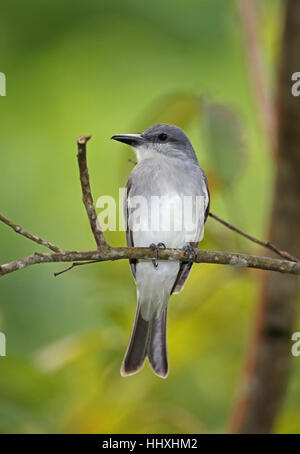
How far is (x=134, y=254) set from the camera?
2.35m

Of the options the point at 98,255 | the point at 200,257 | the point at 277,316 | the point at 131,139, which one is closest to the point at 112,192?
the point at 131,139

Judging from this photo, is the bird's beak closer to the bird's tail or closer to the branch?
the bird's tail

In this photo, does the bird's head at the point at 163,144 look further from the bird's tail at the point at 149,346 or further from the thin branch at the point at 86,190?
the thin branch at the point at 86,190

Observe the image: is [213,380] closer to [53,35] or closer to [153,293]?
[153,293]

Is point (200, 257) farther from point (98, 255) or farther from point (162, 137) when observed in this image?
point (162, 137)

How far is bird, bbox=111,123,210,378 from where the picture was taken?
11.5ft

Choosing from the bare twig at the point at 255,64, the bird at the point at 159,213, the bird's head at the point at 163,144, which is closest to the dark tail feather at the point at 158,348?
the bird at the point at 159,213

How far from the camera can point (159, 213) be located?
3518 millimetres

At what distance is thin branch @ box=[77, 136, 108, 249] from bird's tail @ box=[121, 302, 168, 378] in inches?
34.6

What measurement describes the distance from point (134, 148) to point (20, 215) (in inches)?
46.7

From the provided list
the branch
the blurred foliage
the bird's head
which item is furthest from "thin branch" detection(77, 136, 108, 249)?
the bird's head

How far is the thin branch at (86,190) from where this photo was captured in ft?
6.50
